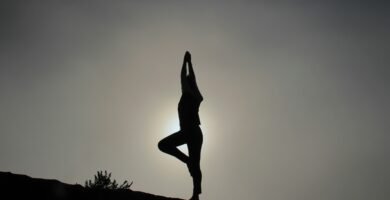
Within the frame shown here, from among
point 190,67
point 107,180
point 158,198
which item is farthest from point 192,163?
point 107,180

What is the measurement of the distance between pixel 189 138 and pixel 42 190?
2.24 metres

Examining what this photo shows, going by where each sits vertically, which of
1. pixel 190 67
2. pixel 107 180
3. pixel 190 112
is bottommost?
pixel 107 180

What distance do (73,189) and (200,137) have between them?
2090 mm

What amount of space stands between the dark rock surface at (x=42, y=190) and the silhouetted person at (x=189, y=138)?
3.93ft

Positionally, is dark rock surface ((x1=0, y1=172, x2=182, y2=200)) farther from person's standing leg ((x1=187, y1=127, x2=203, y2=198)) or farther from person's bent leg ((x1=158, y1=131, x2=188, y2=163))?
person's standing leg ((x1=187, y1=127, x2=203, y2=198))

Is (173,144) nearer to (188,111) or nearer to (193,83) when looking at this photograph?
(188,111)

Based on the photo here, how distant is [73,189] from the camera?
397 centimetres

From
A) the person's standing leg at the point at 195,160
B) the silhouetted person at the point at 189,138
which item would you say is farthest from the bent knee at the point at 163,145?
the person's standing leg at the point at 195,160

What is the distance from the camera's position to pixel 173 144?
511cm

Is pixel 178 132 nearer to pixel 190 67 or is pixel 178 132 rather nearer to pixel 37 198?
pixel 190 67

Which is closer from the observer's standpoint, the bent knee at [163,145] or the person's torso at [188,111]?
the bent knee at [163,145]

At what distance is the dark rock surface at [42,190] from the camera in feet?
11.5

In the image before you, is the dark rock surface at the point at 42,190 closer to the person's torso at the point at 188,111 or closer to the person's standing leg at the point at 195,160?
the person's standing leg at the point at 195,160

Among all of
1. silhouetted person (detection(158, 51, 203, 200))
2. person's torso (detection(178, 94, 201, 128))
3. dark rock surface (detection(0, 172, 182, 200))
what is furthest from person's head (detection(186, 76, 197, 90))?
dark rock surface (detection(0, 172, 182, 200))
